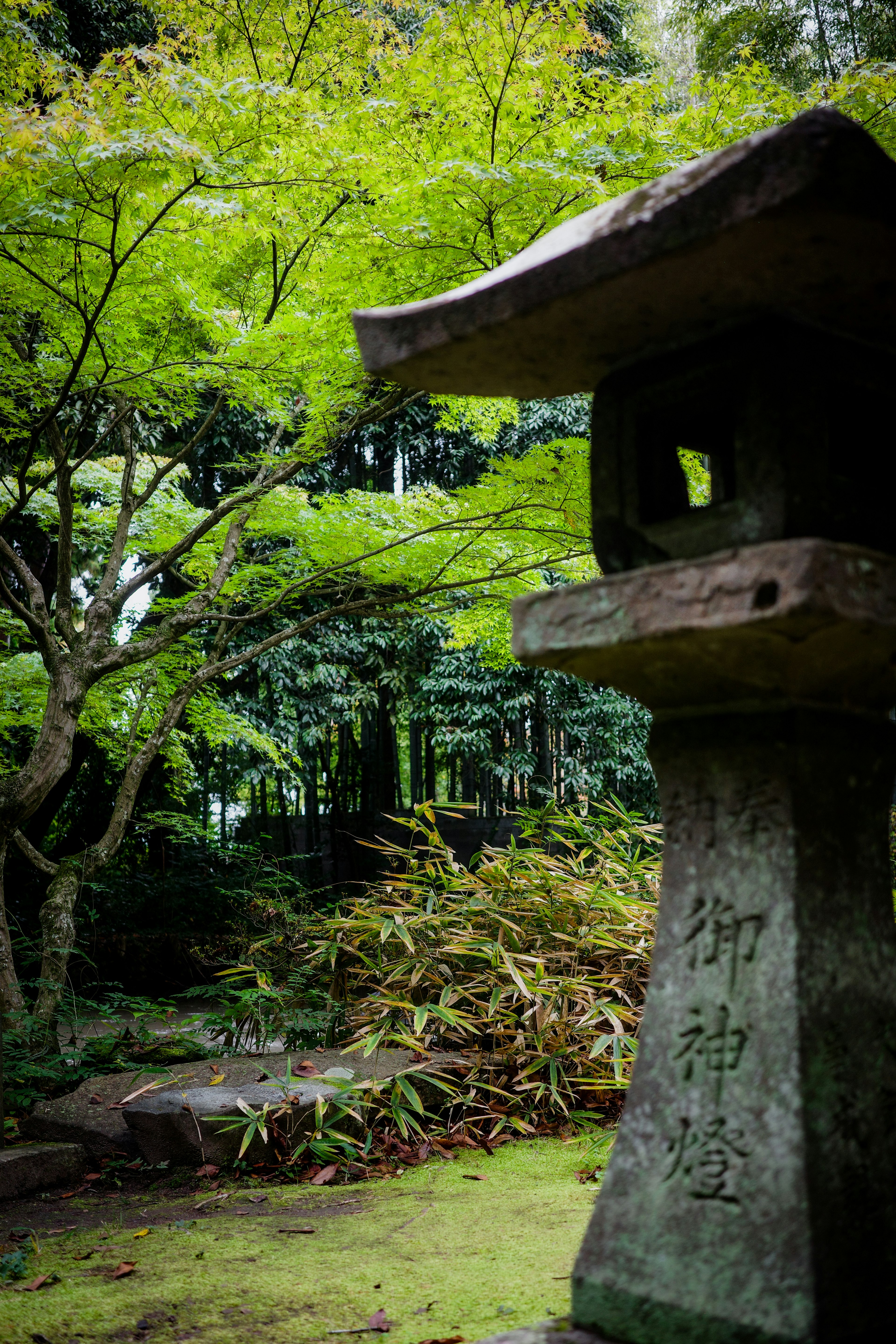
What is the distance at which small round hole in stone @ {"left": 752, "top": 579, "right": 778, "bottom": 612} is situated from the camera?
1.45m

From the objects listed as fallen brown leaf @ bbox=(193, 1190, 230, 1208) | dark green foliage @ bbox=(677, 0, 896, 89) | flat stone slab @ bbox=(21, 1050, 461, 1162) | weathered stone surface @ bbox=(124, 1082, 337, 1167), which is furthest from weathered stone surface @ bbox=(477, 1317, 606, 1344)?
dark green foliage @ bbox=(677, 0, 896, 89)

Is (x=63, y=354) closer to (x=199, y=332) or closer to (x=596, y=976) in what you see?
(x=199, y=332)

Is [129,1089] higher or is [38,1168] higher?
[129,1089]

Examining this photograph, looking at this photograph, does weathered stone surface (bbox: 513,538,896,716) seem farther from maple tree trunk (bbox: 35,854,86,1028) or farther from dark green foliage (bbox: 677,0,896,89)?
dark green foliage (bbox: 677,0,896,89)

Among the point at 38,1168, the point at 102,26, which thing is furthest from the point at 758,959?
the point at 102,26

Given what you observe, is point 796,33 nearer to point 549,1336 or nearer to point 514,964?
point 514,964

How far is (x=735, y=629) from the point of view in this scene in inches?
59.2

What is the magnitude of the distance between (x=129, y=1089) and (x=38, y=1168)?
1.81ft

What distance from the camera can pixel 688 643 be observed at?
160 cm

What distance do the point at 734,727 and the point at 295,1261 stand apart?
75.2 inches

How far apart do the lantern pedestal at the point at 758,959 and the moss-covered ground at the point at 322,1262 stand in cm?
69

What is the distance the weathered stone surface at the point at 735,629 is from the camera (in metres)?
1.45

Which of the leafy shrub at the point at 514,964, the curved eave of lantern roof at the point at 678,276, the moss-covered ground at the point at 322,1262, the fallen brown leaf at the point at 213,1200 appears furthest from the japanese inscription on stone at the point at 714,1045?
the leafy shrub at the point at 514,964

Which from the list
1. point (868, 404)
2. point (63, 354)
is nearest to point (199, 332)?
point (63, 354)
